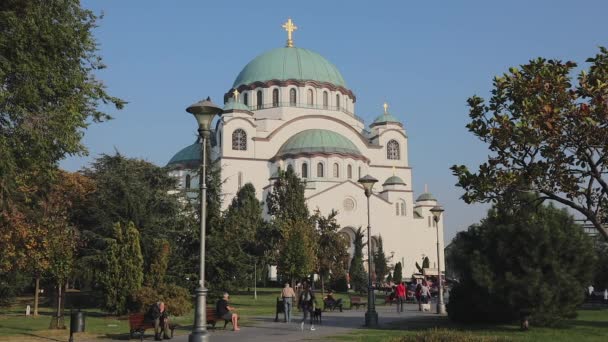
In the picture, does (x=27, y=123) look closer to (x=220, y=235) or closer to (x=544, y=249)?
(x=544, y=249)

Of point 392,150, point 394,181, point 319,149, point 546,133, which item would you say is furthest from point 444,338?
point 392,150

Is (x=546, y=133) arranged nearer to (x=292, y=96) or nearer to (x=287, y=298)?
(x=287, y=298)

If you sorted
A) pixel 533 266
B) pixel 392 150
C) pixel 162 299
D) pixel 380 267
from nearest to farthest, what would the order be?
pixel 533 266 → pixel 162 299 → pixel 380 267 → pixel 392 150

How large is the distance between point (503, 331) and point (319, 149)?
40747 millimetres

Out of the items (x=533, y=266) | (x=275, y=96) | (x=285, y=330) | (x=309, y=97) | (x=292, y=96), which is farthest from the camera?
(x=309, y=97)

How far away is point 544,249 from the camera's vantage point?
55.3 feet

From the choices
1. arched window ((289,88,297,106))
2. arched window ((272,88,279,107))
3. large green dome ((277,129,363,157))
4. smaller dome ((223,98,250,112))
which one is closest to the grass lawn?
large green dome ((277,129,363,157))

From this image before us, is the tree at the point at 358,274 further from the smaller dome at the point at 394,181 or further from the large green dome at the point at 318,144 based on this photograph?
the smaller dome at the point at 394,181

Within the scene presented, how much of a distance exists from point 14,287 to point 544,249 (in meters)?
21.4

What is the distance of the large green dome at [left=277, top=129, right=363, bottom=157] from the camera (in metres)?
57.2

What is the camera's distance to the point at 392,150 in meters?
65.3

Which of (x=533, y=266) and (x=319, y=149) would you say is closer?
(x=533, y=266)

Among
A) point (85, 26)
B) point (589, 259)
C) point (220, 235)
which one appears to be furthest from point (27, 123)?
point (220, 235)

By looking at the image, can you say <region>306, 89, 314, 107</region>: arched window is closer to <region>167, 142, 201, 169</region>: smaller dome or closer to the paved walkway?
<region>167, 142, 201, 169</region>: smaller dome
